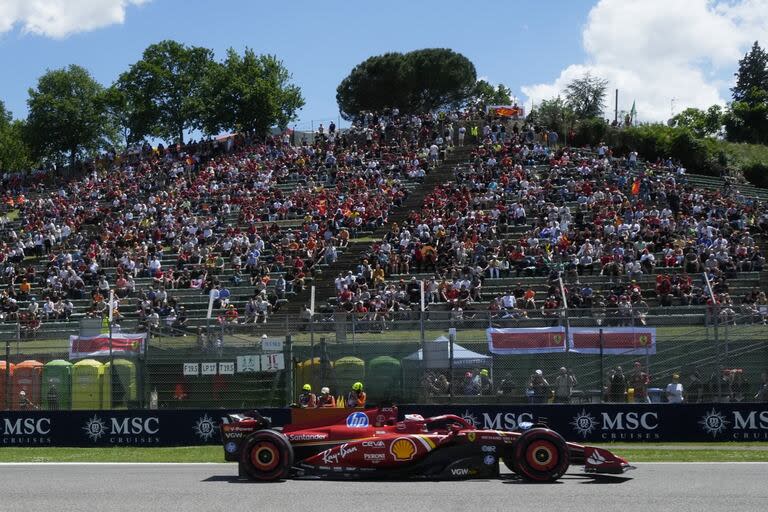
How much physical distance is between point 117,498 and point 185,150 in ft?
142

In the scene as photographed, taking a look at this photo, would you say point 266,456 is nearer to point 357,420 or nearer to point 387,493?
point 357,420

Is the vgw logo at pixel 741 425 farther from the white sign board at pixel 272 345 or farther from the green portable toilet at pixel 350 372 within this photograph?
the white sign board at pixel 272 345

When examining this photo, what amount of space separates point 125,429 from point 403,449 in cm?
968

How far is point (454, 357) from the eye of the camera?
21453 millimetres

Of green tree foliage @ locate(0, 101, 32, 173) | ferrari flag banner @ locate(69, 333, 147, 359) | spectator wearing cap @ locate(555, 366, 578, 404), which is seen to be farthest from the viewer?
green tree foliage @ locate(0, 101, 32, 173)

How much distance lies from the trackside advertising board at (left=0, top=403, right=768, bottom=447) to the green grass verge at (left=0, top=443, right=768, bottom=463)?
15.5 inches

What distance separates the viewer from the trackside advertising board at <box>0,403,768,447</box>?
20562 mm

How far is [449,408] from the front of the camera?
20.9 meters

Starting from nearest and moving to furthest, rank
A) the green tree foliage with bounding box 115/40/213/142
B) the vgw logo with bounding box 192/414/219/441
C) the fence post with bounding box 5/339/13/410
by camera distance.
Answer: the vgw logo with bounding box 192/414/219/441 → the fence post with bounding box 5/339/13/410 → the green tree foliage with bounding box 115/40/213/142

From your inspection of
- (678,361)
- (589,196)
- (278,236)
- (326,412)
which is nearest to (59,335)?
(326,412)

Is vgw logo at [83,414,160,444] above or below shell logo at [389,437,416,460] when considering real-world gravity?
below

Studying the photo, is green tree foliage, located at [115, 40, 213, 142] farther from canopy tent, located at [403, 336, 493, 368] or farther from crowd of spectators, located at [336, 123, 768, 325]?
canopy tent, located at [403, 336, 493, 368]

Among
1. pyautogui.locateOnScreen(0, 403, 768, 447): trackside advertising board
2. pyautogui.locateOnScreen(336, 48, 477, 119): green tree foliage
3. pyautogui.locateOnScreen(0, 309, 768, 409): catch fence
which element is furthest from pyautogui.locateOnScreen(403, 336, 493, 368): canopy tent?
pyautogui.locateOnScreen(336, 48, 477, 119): green tree foliage

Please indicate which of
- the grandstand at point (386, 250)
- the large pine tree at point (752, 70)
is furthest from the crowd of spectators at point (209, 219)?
the large pine tree at point (752, 70)
